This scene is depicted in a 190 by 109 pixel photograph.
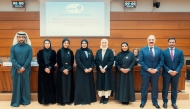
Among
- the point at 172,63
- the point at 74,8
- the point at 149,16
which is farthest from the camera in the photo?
the point at 149,16

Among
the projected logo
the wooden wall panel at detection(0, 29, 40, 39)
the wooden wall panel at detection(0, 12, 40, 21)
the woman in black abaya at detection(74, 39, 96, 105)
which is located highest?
the projected logo

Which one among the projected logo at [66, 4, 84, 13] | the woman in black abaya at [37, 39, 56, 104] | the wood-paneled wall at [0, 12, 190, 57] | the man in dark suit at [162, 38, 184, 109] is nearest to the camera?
the man in dark suit at [162, 38, 184, 109]

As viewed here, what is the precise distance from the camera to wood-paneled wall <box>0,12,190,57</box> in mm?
6410

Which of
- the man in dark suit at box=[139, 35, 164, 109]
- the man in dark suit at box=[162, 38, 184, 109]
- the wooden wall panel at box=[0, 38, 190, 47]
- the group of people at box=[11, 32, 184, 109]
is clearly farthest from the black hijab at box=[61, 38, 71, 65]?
the wooden wall panel at box=[0, 38, 190, 47]

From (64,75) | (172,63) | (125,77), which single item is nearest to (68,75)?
(64,75)

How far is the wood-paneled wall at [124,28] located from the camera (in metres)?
6.41

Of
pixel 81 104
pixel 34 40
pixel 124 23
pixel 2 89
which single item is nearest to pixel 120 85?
pixel 81 104

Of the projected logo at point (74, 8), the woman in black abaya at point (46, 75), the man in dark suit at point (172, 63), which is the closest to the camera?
the man in dark suit at point (172, 63)

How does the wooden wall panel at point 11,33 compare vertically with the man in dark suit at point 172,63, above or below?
above

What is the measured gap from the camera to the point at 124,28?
Answer: 655 cm

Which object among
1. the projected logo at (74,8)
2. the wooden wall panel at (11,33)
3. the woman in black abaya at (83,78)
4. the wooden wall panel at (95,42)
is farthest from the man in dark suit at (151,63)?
the wooden wall panel at (11,33)

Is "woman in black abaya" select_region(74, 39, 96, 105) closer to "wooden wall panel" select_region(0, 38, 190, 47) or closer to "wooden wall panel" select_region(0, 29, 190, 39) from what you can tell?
"wooden wall panel" select_region(0, 38, 190, 47)

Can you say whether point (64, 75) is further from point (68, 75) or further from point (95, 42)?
point (95, 42)

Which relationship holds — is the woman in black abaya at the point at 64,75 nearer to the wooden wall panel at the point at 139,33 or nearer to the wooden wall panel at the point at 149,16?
Result: the wooden wall panel at the point at 139,33
